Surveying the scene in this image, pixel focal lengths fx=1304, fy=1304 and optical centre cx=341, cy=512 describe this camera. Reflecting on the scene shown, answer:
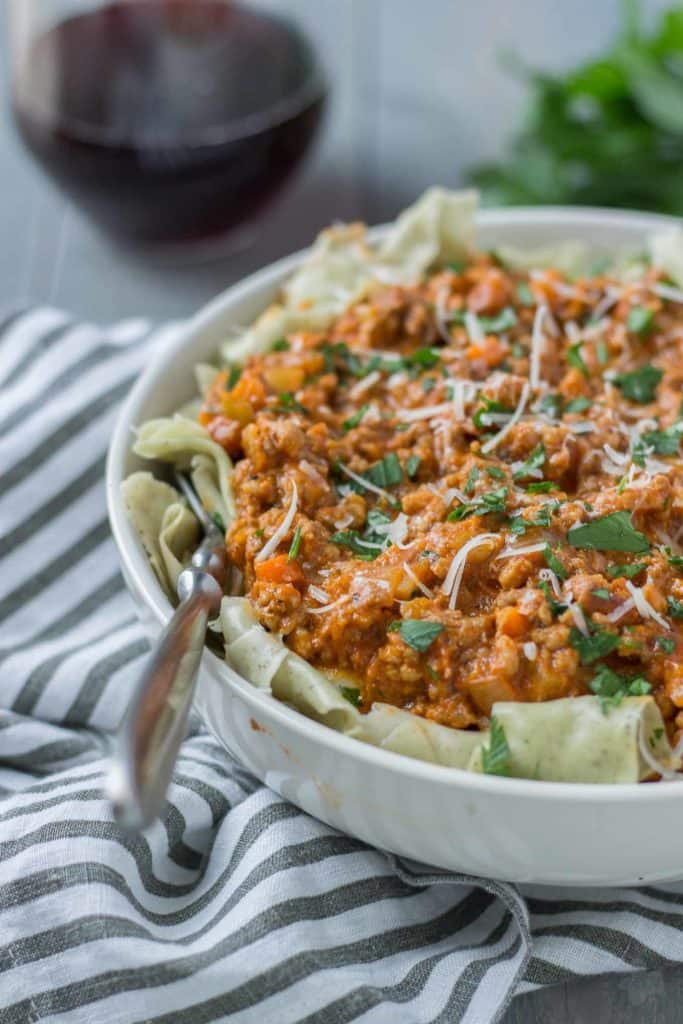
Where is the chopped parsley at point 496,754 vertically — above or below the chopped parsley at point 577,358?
below

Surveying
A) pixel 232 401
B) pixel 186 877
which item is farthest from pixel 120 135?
pixel 186 877

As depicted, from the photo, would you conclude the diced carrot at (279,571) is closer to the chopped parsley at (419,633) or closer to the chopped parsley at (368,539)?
the chopped parsley at (368,539)

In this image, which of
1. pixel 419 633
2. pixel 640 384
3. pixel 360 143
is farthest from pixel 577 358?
pixel 360 143

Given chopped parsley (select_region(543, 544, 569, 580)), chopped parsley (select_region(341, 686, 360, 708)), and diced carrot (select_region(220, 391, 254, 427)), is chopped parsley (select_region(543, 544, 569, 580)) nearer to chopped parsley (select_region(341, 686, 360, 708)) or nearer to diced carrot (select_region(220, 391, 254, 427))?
chopped parsley (select_region(341, 686, 360, 708))

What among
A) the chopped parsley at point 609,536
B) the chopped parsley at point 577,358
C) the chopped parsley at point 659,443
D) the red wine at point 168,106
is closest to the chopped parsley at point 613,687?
the chopped parsley at point 609,536

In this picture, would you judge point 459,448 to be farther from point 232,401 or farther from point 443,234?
point 443,234

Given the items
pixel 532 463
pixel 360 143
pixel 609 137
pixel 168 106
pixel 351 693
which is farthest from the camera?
pixel 360 143

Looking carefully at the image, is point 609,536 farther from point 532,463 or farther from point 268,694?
point 268,694
